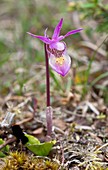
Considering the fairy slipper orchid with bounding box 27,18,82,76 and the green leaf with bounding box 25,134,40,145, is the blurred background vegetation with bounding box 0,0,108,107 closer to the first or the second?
the green leaf with bounding box 25,134,40,145

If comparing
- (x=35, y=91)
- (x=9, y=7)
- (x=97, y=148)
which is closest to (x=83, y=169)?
(x=97, y=148)

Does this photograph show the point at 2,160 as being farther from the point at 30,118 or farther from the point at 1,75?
the point at 1,75

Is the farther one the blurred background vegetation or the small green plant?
the blurred background vegetation

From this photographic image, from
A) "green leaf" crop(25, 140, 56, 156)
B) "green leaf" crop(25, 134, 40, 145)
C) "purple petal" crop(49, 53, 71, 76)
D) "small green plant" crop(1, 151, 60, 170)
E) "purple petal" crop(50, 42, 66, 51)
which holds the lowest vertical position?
"small green plant" crop(1, 151, 60, 170)

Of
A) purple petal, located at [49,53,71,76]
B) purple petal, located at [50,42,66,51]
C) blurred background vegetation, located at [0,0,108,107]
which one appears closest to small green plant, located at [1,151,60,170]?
purple petal, located at [49,53,71,76]

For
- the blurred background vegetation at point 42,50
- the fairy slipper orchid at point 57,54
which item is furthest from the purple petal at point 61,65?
the blurred background vegetation at point 42,50

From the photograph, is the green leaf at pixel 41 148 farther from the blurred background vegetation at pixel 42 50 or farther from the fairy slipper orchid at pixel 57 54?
the blurred background vegetation at pixel 42 50

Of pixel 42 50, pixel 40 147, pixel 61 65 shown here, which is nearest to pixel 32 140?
pixel 40 147

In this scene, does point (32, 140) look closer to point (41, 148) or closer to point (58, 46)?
point (41, 148)
